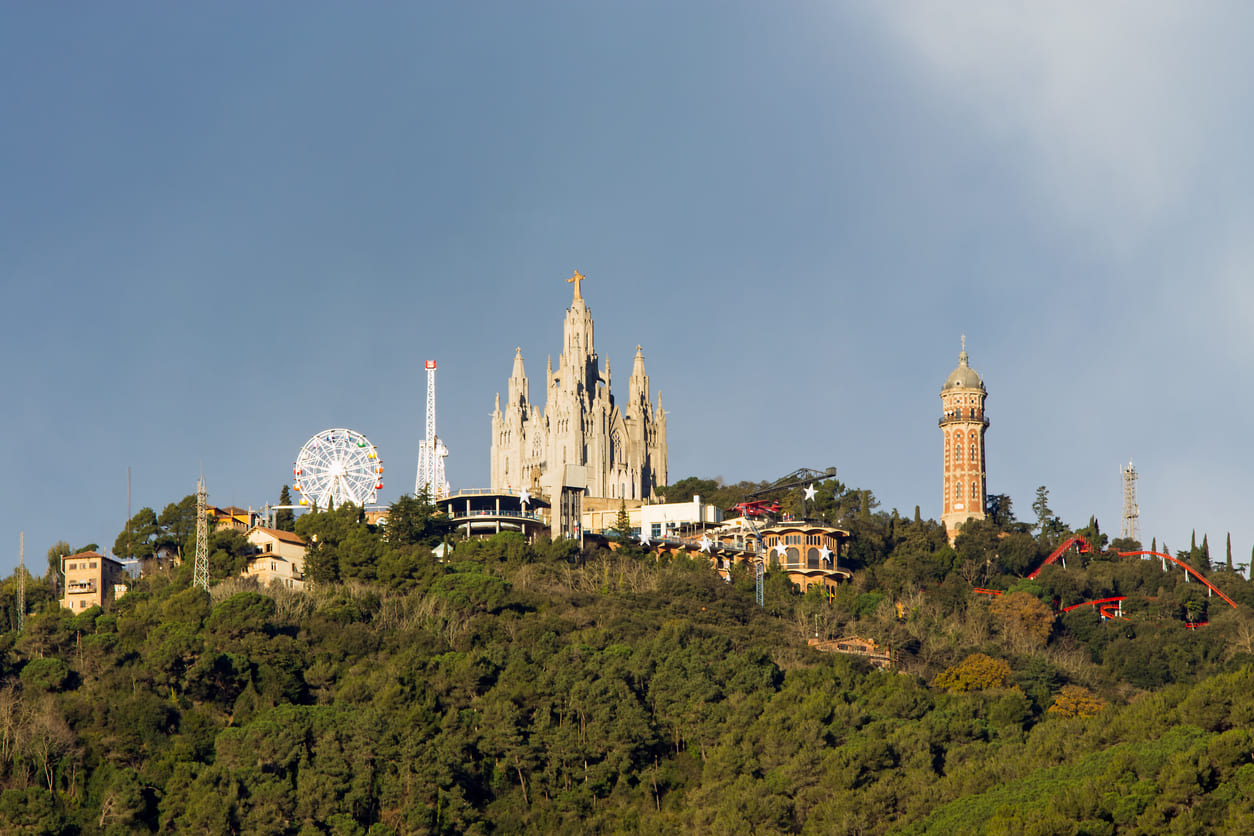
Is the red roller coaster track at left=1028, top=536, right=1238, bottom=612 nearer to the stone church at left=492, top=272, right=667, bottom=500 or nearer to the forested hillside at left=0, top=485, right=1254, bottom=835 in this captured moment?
the forested hillside at left=0, top=485, right=1254, bottom=835

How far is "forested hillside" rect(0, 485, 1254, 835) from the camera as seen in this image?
6700 cm

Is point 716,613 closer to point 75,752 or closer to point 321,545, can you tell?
point 321,545

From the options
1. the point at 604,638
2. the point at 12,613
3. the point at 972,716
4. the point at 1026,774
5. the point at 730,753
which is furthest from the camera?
the point at 12,613

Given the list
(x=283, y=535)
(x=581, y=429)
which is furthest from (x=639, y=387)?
(x=283, y=535)

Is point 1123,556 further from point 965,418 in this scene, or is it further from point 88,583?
point 88,583

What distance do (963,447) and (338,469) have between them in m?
45.1

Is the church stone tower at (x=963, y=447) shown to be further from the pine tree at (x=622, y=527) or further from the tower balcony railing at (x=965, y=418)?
the pine tree at (x=622, y=527)

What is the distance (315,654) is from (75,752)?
502 inches

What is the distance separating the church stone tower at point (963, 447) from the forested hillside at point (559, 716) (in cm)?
2943

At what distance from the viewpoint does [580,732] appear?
7525 centimetres

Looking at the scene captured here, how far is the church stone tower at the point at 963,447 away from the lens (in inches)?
5108

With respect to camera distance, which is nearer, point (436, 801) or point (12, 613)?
point (436, 801)

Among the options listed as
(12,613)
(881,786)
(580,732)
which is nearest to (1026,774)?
(881,786)

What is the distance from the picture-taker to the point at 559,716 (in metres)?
77.0
